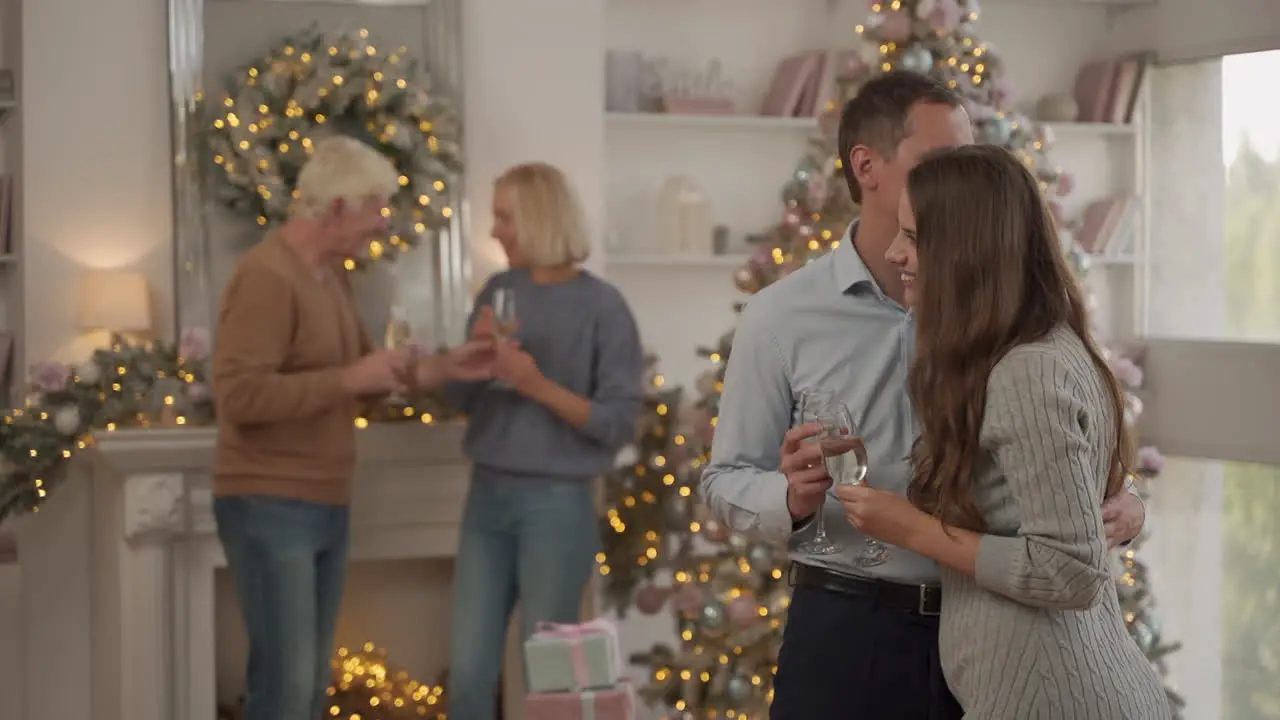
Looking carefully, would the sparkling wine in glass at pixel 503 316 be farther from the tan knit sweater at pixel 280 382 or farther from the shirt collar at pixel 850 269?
the shirt collar at pixel 850 269

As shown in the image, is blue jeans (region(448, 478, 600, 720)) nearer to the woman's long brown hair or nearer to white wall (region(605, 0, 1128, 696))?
white wall (region(605, 0, 1128, 696))

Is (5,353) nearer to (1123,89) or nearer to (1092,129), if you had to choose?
(1092,129)

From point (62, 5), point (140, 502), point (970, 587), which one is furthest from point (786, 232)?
point (970, 587)

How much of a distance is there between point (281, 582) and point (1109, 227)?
3.77m

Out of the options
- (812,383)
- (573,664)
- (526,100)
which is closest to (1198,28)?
(526,100)

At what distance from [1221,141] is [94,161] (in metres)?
4.06

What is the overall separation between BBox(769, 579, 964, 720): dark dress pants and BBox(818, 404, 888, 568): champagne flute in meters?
0.23

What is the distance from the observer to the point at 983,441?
202cm

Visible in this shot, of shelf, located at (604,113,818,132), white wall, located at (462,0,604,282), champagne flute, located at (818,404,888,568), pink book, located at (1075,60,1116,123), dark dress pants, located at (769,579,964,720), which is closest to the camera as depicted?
champagne flute, located at (818,404,888,568)

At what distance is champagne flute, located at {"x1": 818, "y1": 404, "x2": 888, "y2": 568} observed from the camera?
2.14 m

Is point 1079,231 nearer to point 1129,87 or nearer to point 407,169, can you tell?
point 1129,87

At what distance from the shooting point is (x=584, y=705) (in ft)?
9.70

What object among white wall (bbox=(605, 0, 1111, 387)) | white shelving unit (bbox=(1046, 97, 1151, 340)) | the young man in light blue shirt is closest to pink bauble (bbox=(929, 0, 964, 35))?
white wall (bbox=(605, 0, 1111, 387))

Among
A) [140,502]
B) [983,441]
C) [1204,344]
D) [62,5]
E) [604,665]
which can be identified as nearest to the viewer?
[983,441]
